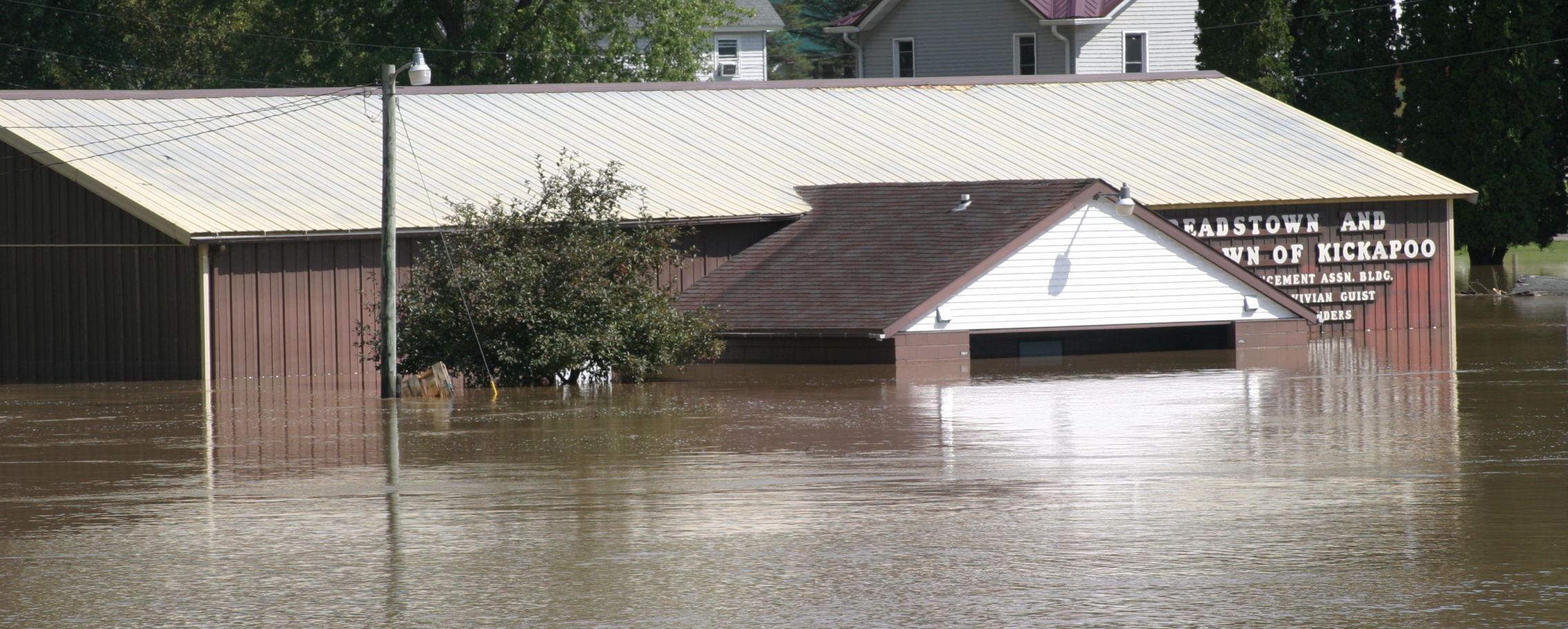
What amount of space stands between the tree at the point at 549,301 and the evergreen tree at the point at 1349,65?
105 ft

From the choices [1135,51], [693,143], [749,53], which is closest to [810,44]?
[749,53]

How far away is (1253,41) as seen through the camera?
5428 cm

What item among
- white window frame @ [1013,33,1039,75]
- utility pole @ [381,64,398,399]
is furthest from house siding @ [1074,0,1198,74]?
utility pole @ [381,64,398,399]

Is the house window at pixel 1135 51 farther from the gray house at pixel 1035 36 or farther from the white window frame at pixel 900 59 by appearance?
the white window frame at pixel 900 59

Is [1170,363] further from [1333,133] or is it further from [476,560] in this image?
[476,560]

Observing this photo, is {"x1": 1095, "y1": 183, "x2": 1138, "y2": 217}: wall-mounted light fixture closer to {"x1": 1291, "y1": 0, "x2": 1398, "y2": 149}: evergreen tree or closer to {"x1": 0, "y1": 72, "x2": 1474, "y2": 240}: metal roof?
{"x1": 0, "y1": 72, "x2": 1474, "y2": 240}: metal roof

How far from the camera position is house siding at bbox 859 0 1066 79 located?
63.5 metres

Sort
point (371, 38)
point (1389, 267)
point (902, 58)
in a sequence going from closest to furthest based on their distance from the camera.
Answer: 1. point (1389, 267)
2. point (371, 38)
3. point (902, 58)

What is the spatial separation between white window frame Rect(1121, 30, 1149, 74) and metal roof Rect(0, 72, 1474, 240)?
1779 centimetres

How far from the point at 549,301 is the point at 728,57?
5102 cm

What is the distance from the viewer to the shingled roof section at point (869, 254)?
3272cm

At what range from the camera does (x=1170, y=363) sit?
3225 centimetres

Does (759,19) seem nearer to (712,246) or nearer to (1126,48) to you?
(1126,48)

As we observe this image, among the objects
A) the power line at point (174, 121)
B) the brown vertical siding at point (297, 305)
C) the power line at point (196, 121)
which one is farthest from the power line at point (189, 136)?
the brown vertical siding at point (297, 305)
